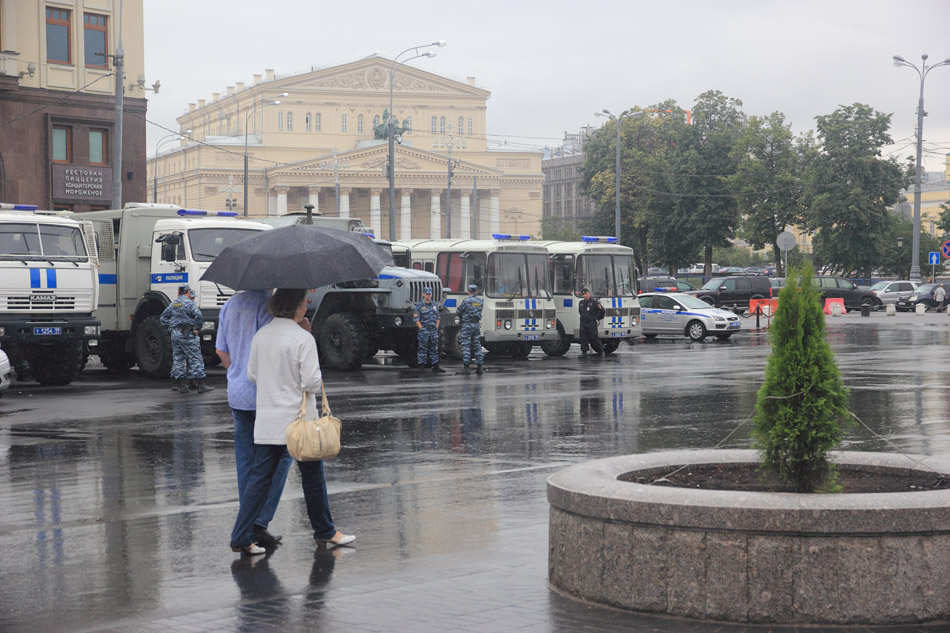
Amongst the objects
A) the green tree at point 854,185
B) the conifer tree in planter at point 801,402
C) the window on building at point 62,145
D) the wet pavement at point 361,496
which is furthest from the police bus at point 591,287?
the green tree at point 854,185

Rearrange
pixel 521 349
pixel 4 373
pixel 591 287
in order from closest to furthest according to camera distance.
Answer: pixel 4 373 → pixel 521 349 → pixel 591 287

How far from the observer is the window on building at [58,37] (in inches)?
1586

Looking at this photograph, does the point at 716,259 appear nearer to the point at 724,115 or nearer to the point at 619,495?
the point at 724,115

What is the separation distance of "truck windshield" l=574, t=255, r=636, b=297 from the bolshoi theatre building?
239 feet

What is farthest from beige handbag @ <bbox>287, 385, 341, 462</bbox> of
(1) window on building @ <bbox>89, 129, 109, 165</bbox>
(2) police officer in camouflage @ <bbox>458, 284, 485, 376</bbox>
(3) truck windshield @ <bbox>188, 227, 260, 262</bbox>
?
(1) window on building @ <bbox>89, 129, 109, 165</bbox>

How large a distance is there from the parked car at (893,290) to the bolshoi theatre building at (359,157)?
43.5m

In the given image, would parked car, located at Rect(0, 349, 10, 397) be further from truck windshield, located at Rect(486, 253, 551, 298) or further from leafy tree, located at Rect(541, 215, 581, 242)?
leafy tree, located at Rect(541, 215, 581, 242)

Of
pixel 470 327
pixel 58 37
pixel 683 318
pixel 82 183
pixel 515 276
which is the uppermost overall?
pixel 58 37

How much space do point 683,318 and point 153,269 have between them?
1861 cm

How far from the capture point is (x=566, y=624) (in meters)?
5.80

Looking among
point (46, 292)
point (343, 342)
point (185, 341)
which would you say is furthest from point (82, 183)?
point (185, 341)

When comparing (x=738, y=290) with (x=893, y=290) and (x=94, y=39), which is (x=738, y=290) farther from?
(x=94, y=39)

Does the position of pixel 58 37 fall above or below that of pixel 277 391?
above

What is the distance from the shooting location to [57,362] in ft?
72.1
